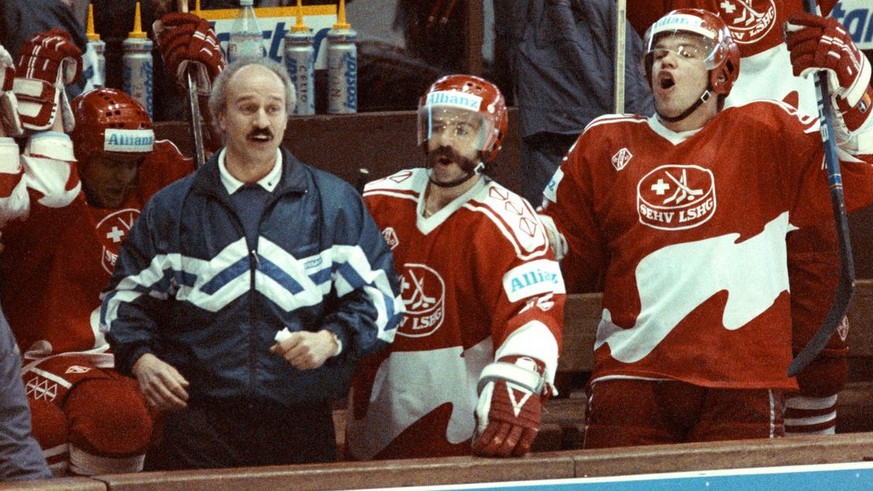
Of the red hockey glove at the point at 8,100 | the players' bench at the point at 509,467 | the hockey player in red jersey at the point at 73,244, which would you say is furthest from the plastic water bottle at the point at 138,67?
the players' bench at the point at 509,467

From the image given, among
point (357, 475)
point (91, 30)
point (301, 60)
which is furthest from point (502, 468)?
point (91, 30)

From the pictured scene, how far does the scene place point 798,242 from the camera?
467cm

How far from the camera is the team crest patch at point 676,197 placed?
4.08m

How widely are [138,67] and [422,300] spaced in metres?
1.79

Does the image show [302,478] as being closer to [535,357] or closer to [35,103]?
[535,357]

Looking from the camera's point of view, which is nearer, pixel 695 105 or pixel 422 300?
pixel 422 300

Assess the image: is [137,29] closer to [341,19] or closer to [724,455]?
[341,19]

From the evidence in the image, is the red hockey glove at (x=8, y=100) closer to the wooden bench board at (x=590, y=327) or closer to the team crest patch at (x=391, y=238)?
the team crest patch at (x=391, y=238)

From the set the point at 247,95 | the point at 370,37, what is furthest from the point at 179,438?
the point at 370,37

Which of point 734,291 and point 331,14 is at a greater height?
point 331,14

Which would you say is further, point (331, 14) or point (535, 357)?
point (331, 14)

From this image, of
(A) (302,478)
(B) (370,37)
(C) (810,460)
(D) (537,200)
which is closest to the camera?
(A) (302,478)

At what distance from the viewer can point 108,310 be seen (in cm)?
370

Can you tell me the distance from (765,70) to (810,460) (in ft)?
5.31
